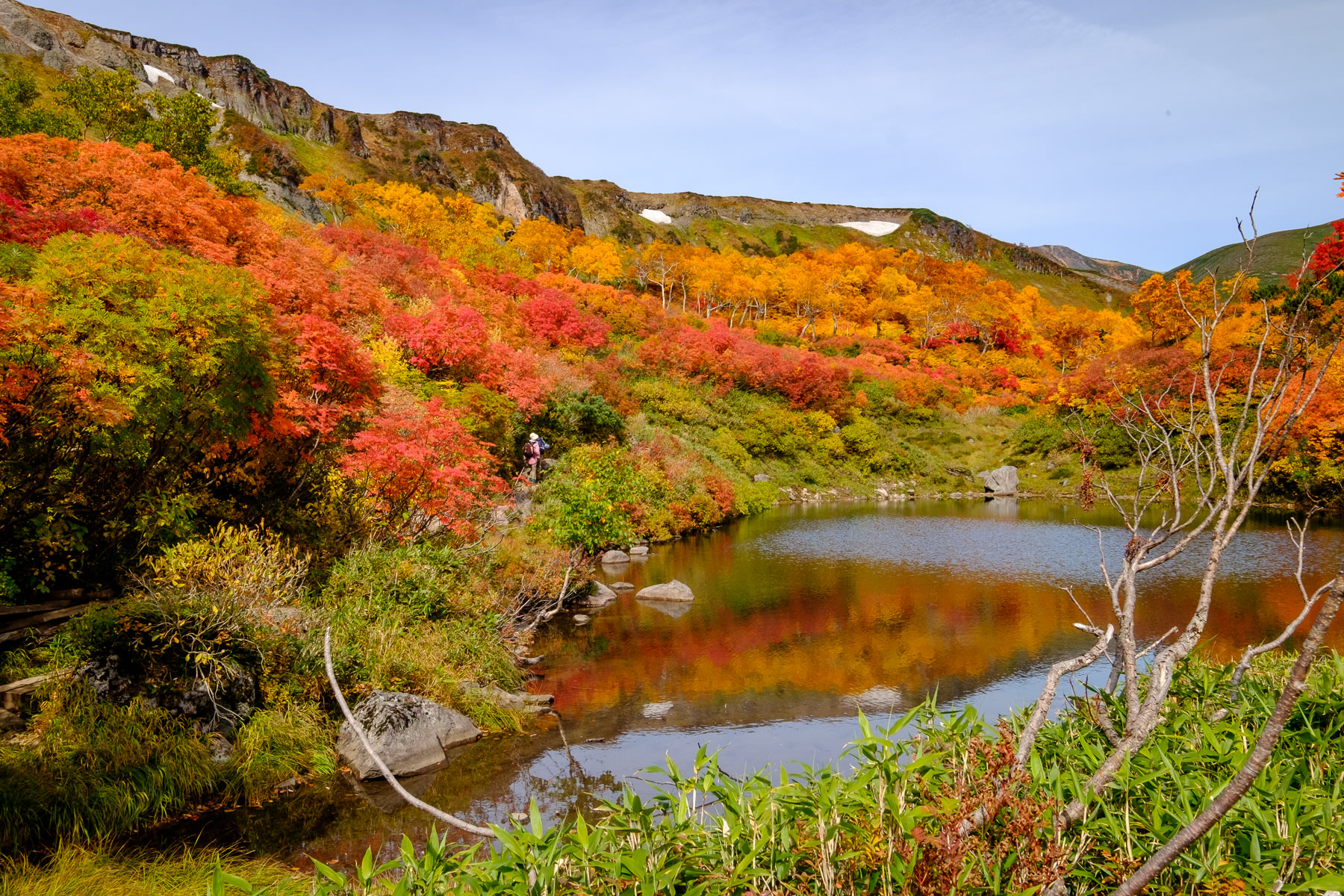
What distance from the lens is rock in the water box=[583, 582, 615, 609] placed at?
14.7 m

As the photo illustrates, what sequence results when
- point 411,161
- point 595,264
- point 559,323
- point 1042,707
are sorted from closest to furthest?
point 1042,707 → point 559,323 → point 595,264 → point 411,161

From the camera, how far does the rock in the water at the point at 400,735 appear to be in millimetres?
7566

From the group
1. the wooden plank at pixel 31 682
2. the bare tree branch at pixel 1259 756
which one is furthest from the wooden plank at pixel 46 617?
the bare tree branch at pixel 1259 756

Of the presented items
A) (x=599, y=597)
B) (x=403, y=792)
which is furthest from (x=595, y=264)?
(x=403, y=792)

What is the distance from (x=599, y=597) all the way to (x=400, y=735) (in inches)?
293

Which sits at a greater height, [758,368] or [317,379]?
[758,368]

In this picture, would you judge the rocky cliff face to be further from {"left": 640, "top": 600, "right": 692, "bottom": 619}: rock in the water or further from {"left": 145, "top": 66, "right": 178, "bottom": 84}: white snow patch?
{"left": 640, "top": 600, "right": 692, "bottom": 619}: rock in the water

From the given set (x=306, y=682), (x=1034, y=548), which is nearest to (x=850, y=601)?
(x=1034, y=548)

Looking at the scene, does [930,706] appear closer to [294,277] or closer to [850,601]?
[850,601]

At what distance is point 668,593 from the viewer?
15148 mm

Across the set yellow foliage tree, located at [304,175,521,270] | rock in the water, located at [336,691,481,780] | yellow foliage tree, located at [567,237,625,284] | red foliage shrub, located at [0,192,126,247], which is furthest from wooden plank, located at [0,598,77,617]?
yellow foliage tree, located at [567,237,625,284]

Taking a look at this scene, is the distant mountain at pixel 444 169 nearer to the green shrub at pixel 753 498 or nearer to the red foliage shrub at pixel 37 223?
the red foliage shrub at pixel 37 223

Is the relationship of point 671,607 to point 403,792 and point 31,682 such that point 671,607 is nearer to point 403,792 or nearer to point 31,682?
point 31,682

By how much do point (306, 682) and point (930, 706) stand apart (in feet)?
23.2
